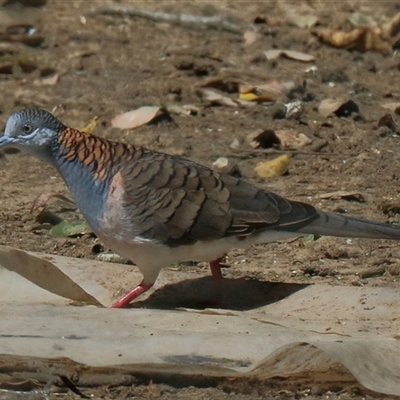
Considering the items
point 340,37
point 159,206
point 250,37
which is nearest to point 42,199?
point 159,206

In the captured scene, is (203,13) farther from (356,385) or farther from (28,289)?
(356,385)

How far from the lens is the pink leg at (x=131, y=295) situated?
4969mm

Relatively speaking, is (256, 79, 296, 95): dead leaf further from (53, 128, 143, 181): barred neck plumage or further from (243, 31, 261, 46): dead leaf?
(53, 128, 143, 181): barred neck plumage

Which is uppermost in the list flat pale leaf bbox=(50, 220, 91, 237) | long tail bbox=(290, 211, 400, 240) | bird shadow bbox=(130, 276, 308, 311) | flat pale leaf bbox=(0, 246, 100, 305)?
long tail bbox=(290, 211, 400, 240)

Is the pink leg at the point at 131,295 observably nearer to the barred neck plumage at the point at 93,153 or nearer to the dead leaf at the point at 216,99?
the barred neck plumage at the point at 93,153

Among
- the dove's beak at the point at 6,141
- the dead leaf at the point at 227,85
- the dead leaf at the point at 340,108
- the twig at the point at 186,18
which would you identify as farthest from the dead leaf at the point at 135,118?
the dove's beak at the point at 6,141

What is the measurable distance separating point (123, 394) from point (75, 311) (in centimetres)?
74

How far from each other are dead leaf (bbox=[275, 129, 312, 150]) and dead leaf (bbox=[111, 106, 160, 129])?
3.11ft

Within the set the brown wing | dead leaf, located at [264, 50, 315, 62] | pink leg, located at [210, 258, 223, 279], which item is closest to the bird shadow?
pink leg, located at [210, 258, 223, 279]

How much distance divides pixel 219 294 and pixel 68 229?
131 centimetres

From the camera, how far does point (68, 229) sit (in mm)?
6051

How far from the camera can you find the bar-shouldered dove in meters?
4.97

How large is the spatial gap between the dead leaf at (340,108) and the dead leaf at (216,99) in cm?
68

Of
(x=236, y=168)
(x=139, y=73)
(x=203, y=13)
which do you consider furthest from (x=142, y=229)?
(x=203, y=13)
